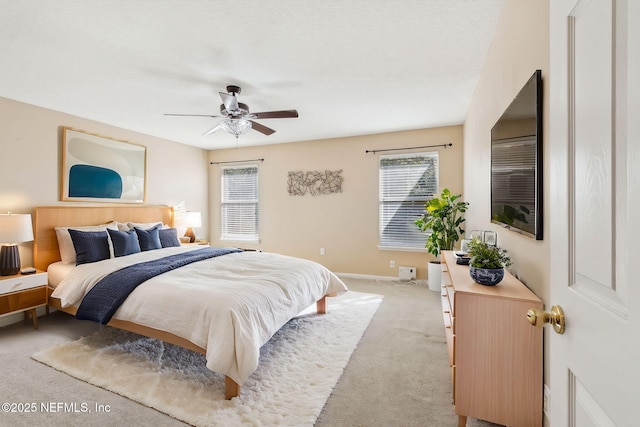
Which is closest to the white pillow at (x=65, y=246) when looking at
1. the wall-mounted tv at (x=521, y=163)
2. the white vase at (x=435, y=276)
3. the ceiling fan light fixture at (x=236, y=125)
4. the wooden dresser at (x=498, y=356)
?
the ceiling fan light fixture at (x=236, y=125)

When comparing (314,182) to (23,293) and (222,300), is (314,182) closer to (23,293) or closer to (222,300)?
(222,300)

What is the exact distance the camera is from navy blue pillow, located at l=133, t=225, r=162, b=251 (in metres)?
3.97

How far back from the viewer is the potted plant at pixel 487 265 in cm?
162

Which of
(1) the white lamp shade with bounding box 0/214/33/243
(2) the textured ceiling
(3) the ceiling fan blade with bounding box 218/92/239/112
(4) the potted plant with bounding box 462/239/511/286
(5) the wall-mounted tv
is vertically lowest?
(4) the potted plant with bounding box 462/239/511/286

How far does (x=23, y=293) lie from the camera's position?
294 centimetres

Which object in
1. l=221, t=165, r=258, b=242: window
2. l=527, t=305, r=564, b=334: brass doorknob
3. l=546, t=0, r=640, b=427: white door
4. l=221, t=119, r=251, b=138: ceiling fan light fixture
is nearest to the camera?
l=546, t=0, r=640, b=427: white door

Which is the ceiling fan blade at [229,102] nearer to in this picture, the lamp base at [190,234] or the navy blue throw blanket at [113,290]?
the navy blue throw blanket at [113,290]

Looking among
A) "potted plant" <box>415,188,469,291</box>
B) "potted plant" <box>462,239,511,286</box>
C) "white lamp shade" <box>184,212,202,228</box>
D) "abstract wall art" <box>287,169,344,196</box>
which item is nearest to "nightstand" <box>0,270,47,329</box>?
"white lamp shade" <box>184,212,202,228</box>

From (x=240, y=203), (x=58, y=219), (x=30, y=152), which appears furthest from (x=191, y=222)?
(x=30, y=152)

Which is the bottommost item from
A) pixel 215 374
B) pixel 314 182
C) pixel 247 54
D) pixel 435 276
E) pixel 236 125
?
pixel 215 374

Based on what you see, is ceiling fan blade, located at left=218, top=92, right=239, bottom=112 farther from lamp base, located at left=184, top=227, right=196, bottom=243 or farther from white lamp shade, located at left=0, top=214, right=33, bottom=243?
lamp base, located at left=184, top=227, right=196, bottom=243

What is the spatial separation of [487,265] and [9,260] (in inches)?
169

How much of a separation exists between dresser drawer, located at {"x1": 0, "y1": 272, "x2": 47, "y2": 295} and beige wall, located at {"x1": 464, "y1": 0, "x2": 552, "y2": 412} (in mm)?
4346

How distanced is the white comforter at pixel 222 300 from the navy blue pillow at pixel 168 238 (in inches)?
42.0
